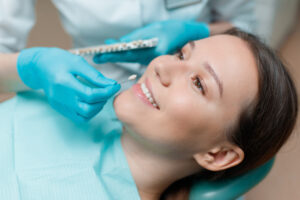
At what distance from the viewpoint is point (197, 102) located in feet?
2.79

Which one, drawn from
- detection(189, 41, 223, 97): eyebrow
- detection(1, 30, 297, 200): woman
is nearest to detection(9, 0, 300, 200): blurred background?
detection(1, 30, 297, 200): woman

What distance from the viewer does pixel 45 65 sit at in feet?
3.15

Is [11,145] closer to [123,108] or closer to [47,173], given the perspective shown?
[47,173]

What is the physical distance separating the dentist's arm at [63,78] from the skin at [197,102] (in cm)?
7

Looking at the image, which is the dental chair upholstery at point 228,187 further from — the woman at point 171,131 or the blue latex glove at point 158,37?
the blue latex glove at point 158,37

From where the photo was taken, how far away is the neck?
985 mm

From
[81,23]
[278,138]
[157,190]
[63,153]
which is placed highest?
[81,23]

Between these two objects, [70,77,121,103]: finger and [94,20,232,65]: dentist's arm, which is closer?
[70,77,121,103]: finger

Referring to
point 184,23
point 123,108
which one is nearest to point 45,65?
point 123,108

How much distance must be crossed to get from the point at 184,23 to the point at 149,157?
530 mm

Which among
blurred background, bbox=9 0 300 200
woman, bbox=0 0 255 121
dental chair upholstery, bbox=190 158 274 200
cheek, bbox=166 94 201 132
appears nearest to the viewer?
cheek, bbox=166 94 201 132

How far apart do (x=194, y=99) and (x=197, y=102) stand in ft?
0.04

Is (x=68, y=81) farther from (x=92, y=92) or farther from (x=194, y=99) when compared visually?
(x=194, y=99)

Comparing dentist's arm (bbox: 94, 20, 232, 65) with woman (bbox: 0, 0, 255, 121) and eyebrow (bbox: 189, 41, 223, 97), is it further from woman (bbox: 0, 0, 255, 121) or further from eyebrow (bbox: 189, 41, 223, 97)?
eyebrow (bbox: 189, 41, 223, 97)
